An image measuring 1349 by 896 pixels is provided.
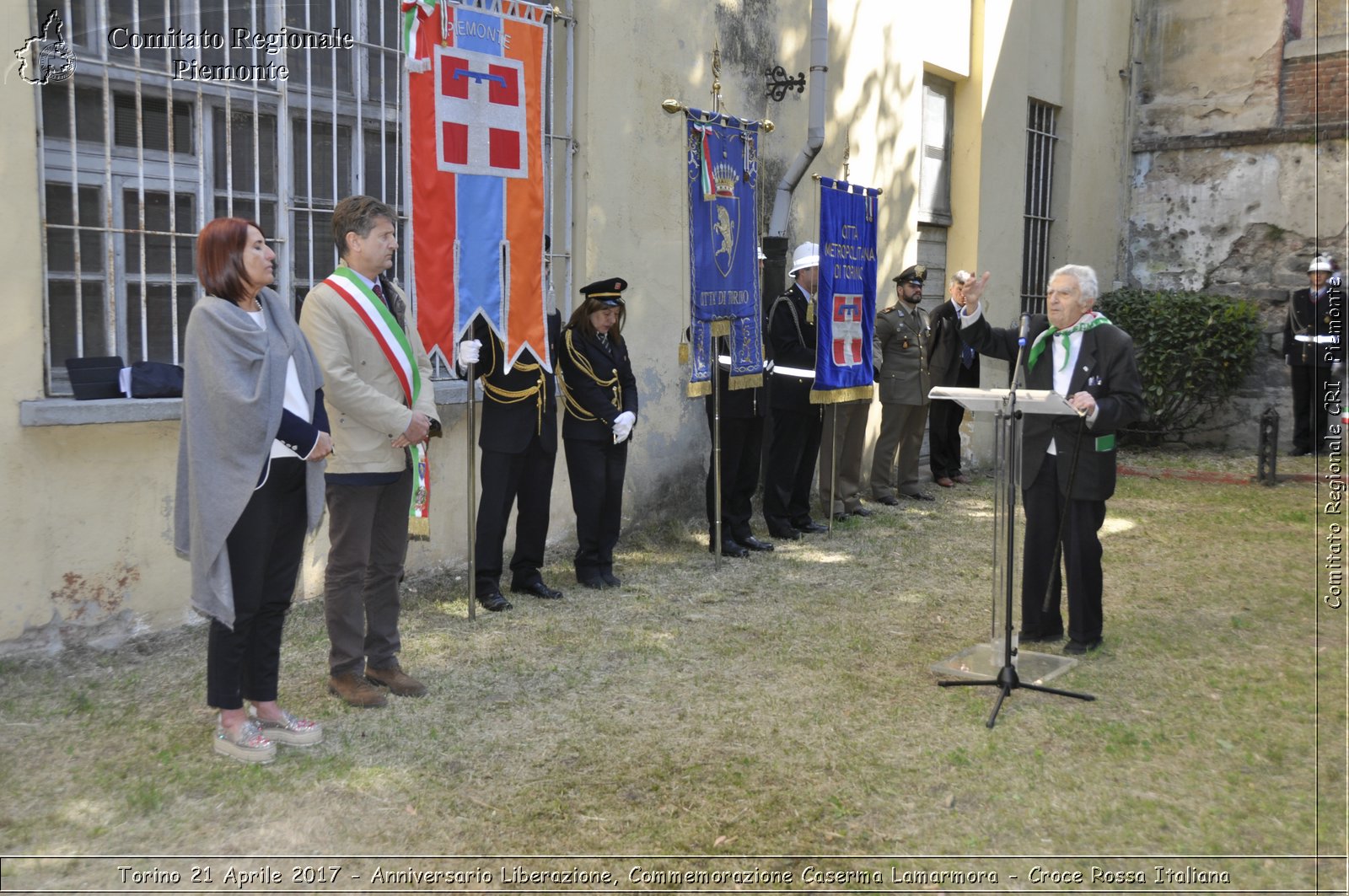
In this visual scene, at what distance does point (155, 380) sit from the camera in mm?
5289

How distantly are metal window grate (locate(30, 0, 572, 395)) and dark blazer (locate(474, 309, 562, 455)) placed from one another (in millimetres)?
1012

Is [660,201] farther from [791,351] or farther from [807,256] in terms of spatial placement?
[791,351]

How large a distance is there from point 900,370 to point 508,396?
4.27 metres

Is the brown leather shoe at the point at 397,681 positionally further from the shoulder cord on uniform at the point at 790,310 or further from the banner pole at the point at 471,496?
the shoulder cord on uniform at the point at 790,310

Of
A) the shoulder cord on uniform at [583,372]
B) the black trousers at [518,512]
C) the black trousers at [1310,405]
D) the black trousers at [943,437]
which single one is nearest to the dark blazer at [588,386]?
the shoulder cord on uniform at [583,372]

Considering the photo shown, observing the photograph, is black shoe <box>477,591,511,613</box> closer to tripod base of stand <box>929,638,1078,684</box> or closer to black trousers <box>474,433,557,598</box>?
black trousers <box>474,433,557,598</box>

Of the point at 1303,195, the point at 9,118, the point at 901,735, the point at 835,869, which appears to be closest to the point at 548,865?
the point at 835,869

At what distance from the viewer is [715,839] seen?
3.62 metres

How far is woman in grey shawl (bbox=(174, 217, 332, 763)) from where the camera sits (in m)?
3.90

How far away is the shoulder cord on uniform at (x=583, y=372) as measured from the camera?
655 cm

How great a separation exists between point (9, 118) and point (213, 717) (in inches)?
100

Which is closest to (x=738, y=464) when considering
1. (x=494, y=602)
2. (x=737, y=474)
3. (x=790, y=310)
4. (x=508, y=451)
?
(x=737, y=474)

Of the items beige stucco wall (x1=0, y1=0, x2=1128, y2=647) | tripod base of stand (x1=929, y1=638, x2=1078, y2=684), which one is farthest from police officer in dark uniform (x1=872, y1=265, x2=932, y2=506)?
tripod base of stand (x1=929, y1=638, x2=1078, y2=684)

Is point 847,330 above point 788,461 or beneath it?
above
